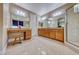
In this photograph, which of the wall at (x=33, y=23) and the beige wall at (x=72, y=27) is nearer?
the beige wall at (x=72, y=27)

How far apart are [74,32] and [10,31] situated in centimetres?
363

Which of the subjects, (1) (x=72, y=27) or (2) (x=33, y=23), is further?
(2) (x=33, y=23)

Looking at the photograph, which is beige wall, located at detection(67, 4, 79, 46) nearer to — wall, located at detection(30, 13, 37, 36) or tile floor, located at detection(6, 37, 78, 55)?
tile floor, located at detection(6, 37, 78, 55)

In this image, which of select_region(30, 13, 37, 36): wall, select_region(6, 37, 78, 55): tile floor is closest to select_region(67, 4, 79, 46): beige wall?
select_region(6, 37, 78, 55): tile floor

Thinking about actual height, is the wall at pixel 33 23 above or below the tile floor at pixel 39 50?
above

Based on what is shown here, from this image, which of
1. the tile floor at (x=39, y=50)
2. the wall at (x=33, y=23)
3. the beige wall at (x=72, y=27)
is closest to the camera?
the tile floor at (x=39, y=50)

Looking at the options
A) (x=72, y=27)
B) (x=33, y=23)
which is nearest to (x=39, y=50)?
(x=72, y=27)

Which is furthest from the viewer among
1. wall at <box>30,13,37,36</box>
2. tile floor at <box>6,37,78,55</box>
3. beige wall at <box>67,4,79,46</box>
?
wall at <box>30,13,37,36</box>

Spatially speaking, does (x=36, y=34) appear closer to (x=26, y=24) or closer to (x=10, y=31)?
(x=26, y=24)

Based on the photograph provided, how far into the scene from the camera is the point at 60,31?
292 inches

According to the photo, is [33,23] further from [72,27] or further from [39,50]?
[39,50]

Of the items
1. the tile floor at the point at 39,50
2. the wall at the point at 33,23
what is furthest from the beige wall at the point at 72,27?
the wall at the point at 33,23

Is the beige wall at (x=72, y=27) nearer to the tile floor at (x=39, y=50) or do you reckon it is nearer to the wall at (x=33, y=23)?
the tile floor at (x=39, y=50)

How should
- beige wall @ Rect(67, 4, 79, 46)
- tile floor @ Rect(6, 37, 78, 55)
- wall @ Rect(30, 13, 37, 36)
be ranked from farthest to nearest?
wall @ Rect(30, 13, 37, 36)
beige wall @ Rect(67, 4, 79, 46)
tile floor @ Rect(6, 37, 78, 55)
